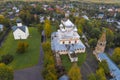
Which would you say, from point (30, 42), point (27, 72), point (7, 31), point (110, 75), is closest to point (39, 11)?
point (7, 31)

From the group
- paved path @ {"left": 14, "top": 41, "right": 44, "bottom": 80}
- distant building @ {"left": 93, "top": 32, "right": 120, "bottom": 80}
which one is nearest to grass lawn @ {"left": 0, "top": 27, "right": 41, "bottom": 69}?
paved path @ {"left": 14, "top": 41, "right": 44, "bottom": 80}

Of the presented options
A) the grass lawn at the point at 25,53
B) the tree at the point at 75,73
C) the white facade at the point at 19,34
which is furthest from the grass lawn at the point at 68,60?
the white facade at the point at 19,34

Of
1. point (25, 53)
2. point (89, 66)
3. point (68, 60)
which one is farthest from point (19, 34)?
point (89, 66)

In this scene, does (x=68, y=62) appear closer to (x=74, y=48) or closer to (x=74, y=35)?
(x=74, y=48)

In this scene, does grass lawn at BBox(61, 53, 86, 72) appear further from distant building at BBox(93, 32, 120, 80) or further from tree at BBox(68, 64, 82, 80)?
tree at BBox(68, 64, 82, 80)

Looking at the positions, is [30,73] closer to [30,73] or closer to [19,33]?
[30,73]
